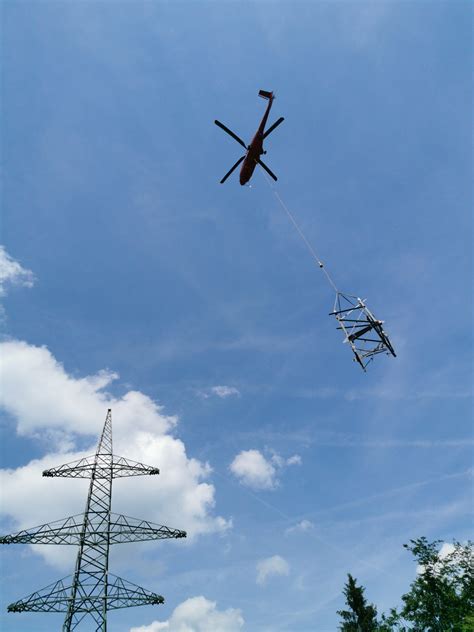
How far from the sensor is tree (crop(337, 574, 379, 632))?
42.2 metres

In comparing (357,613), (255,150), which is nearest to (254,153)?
(255,150)

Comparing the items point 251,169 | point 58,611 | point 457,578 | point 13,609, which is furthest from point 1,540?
point 457,578

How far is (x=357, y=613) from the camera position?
143ft

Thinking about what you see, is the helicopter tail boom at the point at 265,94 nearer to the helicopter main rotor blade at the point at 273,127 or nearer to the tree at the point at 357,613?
the helicopter main rotor blade at the point at 273,127

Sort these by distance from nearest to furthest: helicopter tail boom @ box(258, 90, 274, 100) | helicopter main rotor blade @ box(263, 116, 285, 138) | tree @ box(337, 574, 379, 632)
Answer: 1. helicopter main rotor blade @ box(263, 116, 285, 138)
2. helicopter tail boom @ box(258, 90, 274, 100)
3. tree @ box(337, 574, 379, 632)

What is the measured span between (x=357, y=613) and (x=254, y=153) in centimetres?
4977

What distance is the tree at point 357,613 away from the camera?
4216cm

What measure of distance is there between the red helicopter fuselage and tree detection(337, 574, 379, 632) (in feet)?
156

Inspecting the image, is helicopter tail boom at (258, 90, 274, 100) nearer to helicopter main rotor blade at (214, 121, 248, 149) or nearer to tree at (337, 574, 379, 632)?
helicopter main rotor blade at (214, 121, 248, 149)

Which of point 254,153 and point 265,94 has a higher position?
point 265,94

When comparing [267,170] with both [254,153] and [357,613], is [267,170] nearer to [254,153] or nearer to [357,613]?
[254,153]

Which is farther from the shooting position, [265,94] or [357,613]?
[357,613]

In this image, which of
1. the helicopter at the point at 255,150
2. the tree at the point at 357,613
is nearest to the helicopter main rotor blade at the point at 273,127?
the helicopter at the point at 255,150

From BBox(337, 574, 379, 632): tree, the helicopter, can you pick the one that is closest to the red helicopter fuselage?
the helicopter
